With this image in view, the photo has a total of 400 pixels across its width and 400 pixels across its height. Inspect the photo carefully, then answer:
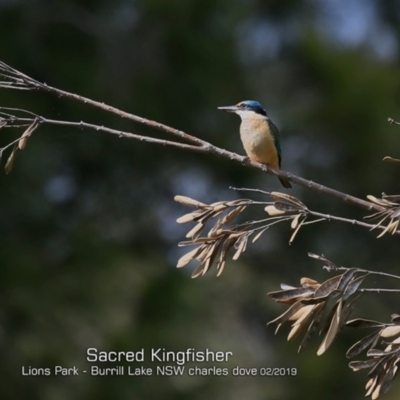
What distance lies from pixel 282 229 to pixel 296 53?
1715 millimetres

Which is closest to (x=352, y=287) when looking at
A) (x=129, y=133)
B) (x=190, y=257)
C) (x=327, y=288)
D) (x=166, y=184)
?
(x=327, y=288)

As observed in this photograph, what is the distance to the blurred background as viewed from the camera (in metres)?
6.41

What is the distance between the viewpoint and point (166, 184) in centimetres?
784

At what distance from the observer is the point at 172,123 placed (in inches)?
291

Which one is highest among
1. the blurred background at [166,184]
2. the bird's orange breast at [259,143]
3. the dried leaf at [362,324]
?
the dried leaf at [362,324]

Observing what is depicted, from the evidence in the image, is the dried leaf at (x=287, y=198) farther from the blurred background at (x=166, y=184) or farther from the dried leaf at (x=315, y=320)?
the blurred background at (x=166, y=184)

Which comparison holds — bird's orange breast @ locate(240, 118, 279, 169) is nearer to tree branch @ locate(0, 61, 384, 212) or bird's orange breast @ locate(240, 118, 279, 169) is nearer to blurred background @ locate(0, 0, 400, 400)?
tree branch @ locate(0, 61, 384, 212)

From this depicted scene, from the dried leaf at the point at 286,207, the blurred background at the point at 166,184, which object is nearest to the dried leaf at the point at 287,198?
the dried leaf at the point at 286,207

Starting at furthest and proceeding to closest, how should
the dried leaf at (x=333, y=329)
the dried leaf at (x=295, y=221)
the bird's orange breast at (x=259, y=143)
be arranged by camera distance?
the bird's orange breast at (x=259, y=143), the dried leaf at (x=295, y=221), the dried leaf at (x=333, y=329)

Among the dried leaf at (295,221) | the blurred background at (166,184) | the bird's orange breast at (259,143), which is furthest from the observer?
the blurred background at (166,184)

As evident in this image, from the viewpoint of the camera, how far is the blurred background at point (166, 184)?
6.41 m

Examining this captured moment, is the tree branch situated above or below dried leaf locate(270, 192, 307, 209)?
above

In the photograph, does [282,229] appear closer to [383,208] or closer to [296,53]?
[296,53]

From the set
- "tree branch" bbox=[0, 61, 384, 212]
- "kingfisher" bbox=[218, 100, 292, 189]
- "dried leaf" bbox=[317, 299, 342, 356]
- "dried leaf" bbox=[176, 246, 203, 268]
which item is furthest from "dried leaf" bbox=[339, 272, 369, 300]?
"kingfisher" bbox=[218, 100, 292, 189]
